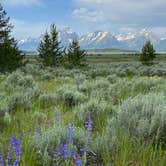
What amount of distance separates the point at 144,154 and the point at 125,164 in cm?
26

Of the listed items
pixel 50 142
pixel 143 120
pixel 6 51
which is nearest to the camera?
pixel 50 142

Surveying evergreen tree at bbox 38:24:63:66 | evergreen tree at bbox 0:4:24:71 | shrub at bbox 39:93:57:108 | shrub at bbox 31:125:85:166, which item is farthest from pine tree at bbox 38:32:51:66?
shrub at bbox 31:125:85:166

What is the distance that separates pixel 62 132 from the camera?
390 centimetres

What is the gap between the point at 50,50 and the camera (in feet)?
160

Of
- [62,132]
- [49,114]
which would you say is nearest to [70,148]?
[62,132]

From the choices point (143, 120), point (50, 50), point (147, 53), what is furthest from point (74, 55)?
point (143, 120)

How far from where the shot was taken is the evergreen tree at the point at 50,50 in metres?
48.8

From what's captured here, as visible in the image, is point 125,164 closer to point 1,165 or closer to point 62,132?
point 62,132

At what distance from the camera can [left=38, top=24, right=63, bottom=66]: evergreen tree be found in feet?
160

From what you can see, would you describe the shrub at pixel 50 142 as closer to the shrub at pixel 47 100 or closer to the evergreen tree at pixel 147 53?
the shrub at pixel 47 100

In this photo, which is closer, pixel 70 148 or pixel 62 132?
pixel 70 148

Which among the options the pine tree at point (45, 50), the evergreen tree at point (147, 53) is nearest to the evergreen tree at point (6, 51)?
the pine tree at point (45, 50)

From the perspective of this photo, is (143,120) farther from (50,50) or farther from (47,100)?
(50,50)

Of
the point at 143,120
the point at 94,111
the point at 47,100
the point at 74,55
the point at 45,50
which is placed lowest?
the point at 47,100
